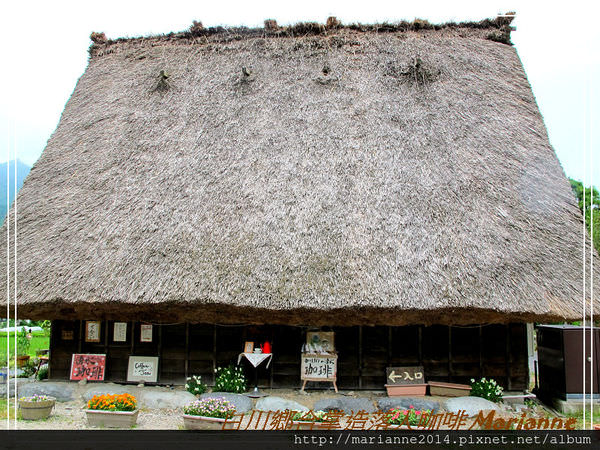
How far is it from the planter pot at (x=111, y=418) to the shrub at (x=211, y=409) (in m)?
1.10

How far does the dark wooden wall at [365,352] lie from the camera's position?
10.4m

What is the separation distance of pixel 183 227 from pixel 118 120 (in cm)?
482

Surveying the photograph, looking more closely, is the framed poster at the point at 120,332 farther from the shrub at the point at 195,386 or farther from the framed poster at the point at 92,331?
the shrub at the point at 195,386

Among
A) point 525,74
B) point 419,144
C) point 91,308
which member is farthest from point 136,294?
point 525,74

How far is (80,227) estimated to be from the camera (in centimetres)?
1037

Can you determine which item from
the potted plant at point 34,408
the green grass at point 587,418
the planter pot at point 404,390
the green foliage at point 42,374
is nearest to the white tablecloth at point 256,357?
the planter pot at point 404,390

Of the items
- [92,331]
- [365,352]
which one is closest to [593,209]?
[365,352]

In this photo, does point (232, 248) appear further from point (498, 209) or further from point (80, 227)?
point (498, 209)

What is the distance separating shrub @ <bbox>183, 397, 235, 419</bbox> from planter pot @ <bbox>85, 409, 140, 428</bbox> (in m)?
1.10

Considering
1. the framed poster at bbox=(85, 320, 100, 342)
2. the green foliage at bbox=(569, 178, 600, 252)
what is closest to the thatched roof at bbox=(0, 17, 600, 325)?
the framed poster at bbox=(85, 320, 100, 342)

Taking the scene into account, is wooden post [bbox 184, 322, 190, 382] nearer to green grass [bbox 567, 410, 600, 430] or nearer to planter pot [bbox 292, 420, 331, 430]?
planter pot [bbox 292, 420, 331, 430]

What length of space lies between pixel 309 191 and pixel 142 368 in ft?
18.1

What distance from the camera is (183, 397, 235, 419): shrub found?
25.8ft

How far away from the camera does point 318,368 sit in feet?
33.5
